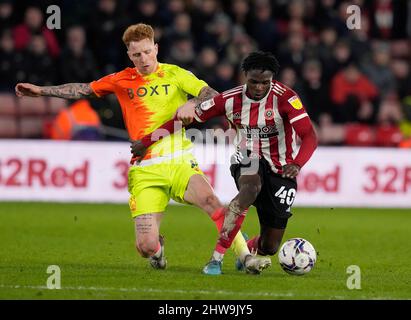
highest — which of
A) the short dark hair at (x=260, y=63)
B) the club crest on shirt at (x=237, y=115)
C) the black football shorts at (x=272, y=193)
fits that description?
the short dark hair at (x=260, y=63)

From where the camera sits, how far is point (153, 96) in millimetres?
9445

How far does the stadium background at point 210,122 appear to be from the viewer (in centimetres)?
1295

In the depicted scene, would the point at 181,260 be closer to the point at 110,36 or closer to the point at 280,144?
the point at 280,144

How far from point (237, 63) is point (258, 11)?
1.43 meters

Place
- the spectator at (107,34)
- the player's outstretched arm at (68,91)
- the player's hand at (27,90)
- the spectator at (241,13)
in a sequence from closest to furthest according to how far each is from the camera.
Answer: the player's hand at (27,90) < the player's outstretched arm at (68,91) < the spectator at (107,34) < the spectator at (241,13)

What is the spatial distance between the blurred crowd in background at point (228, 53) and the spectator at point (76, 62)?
0.05 feet

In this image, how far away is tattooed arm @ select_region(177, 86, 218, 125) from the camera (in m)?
9.02

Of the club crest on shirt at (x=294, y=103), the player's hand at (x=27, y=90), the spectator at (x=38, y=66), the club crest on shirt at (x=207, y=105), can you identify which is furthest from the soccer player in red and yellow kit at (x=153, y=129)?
the spectator at (x=38, y=66)

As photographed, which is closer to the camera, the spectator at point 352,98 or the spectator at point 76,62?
the spectator at point 76,62

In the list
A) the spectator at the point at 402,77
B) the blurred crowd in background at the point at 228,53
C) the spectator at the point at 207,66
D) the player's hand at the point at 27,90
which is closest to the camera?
the player's hand at the point at 27,90

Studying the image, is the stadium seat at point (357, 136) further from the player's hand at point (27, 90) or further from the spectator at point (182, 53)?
the player's hand at point (27, 90)

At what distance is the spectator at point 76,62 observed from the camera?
16.8m

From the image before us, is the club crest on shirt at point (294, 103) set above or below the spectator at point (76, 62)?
below
